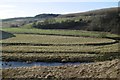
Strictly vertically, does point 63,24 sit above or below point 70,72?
above

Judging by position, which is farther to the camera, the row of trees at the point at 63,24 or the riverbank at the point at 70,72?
the row of trees at the point at 63,24

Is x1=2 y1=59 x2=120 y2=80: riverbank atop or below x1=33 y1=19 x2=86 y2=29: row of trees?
below

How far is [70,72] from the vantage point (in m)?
31.5

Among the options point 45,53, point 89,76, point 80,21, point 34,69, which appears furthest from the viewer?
point 80,21

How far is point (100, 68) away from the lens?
103ft

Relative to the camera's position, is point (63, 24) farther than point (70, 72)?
Yes

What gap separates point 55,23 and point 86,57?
106646mm

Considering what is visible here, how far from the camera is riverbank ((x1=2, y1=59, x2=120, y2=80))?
29.5m

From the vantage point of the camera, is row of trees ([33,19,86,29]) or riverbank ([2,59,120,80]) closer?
riverbank ([2,59,120,80])

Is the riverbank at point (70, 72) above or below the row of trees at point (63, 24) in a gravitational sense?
below

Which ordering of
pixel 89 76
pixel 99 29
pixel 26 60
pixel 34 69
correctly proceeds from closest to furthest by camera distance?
pixel 89 76 < pixel 34 69 < pixel 26 60 < pixel 99 29

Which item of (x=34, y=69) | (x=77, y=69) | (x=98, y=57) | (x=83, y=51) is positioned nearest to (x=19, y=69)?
(x=34, y=69)

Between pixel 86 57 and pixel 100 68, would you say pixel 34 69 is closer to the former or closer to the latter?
pixel 100 68

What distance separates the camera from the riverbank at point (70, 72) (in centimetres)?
2947
